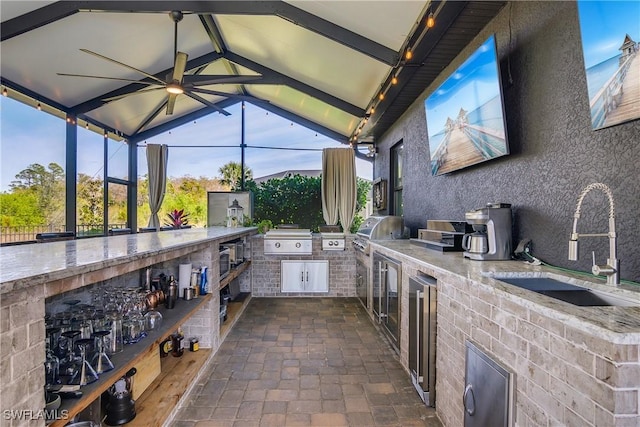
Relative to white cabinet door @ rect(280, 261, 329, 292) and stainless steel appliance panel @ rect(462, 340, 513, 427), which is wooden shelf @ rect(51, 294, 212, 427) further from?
white cabinet door @ rect(280, 261, 329, 292)

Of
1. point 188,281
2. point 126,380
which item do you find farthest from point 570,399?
point 188,281

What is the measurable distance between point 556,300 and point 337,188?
5.19 meters

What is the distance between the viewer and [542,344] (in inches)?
43.3

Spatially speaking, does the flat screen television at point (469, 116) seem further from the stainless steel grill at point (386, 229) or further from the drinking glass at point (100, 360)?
Answer: the drinking glass at point (100, 360)

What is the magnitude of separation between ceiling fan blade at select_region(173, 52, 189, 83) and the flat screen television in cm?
270

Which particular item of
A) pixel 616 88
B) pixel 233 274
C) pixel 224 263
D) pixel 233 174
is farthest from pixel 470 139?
pixel 233 174

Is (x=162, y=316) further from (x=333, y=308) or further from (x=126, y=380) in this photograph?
(x=333, y=308)

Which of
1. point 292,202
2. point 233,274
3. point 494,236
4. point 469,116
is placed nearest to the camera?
point 494,236

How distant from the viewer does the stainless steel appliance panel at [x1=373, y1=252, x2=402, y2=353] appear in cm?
281

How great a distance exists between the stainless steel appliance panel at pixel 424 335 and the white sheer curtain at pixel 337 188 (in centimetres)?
391

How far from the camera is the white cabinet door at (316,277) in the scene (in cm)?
519

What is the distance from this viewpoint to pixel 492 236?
6.63ft

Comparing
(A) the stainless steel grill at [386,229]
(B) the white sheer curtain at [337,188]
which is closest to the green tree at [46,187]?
(B) the white sheer curtain at [337,188]

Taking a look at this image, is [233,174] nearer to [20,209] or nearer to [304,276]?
[304,276]
